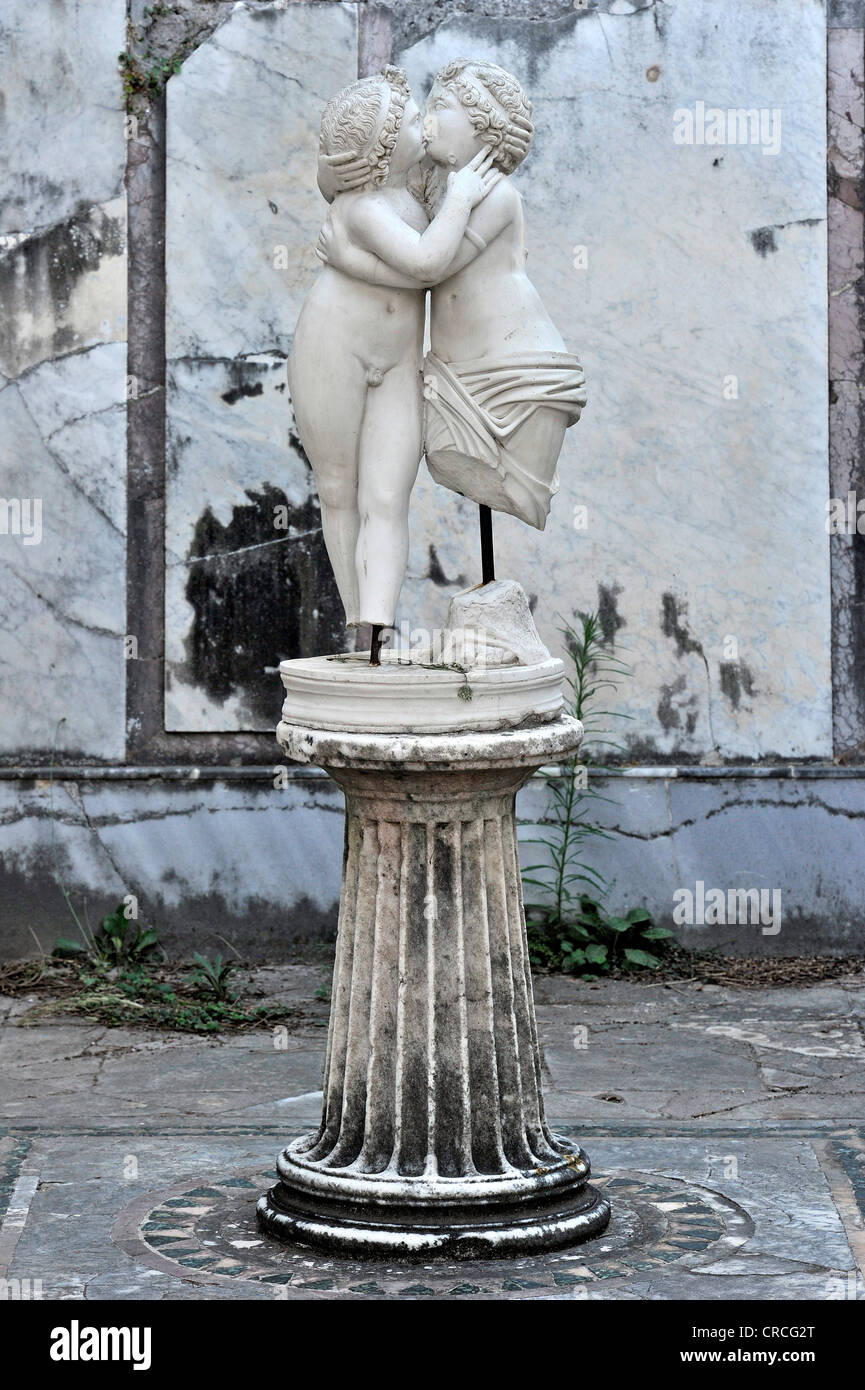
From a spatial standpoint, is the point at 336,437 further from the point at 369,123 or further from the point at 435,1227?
the point at 435,1227

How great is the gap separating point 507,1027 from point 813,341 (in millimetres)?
3476

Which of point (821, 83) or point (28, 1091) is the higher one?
point (821, 83)

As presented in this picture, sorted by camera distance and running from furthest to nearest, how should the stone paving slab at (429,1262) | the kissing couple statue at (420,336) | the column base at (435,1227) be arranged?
the kissing couple statue at (420,336) → the column base at (435,1227) → the stone paving slab at (429,1262)

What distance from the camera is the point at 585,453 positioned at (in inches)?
264

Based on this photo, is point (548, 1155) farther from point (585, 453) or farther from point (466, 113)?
point (585, 453)

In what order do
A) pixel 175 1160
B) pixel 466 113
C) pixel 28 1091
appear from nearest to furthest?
pixel 466 113
pixel 175 1160
pixel 28 1091

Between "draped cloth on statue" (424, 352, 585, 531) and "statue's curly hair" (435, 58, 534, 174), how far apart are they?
46cm

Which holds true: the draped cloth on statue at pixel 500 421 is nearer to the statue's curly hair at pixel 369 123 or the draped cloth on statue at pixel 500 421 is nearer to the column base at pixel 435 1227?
the statue's curly hair at pixel 369 123

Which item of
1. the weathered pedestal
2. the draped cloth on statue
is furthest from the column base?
Result: the draped cloth on statue

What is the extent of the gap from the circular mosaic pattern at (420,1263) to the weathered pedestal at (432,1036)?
5cm

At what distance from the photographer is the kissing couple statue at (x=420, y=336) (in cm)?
406

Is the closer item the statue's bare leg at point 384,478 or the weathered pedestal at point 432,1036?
the weathered pedestal at point 432,1036

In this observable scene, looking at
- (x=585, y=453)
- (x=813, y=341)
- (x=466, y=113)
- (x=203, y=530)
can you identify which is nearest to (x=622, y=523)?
(x=585, y=453)

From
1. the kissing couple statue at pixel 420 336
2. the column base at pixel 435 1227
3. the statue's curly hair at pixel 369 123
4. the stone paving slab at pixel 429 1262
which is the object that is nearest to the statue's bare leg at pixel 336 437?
the kissing couple statue at pixel 420 336
